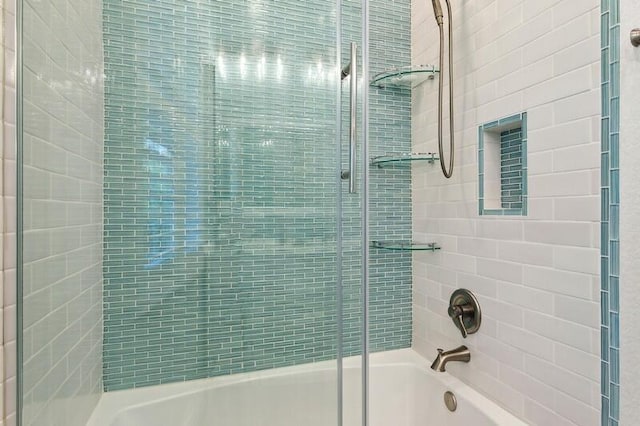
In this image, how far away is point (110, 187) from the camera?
3.43 ft

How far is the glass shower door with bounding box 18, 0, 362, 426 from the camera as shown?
1.03m

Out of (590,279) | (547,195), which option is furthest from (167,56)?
(590,279)

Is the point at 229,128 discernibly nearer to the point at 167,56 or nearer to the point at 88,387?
the point at 167,56

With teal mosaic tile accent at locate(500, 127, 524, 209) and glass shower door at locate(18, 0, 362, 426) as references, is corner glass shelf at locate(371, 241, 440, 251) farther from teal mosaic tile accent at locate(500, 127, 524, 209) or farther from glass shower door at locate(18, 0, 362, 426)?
glass shower door at locate(18, 0, 362, 426)

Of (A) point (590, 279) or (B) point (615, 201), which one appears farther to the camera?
(A) point (590, 279)

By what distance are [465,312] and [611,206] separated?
86 cm

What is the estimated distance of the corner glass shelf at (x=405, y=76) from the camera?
1655 millimetres

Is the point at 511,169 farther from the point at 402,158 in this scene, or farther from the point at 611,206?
the point at 611,206

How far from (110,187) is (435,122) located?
52.3 inches

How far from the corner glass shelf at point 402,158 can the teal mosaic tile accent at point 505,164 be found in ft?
0.84

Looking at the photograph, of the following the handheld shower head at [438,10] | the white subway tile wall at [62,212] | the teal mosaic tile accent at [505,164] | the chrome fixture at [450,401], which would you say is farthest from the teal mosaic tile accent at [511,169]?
the white subway tile wall at [62,212]

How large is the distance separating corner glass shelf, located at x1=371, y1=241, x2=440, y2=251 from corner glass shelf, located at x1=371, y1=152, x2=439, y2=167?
38cm

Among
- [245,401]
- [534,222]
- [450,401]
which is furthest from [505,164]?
[245,401]

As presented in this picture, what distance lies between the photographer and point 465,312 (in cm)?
146
